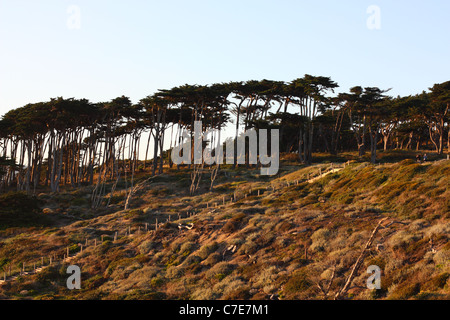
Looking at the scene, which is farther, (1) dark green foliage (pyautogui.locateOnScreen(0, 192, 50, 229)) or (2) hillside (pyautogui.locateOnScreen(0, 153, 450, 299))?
(1) dark green foliage (pyautogui.locateOnScreen(0, 192, 50, 229))

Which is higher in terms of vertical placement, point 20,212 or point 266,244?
point 266,244

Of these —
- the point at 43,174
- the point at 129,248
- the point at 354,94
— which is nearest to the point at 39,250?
the point at 129,248

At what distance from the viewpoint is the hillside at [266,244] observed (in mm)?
21984

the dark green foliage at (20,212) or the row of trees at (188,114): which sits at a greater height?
the row of trees at (188,114)

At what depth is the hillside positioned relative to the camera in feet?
72.1

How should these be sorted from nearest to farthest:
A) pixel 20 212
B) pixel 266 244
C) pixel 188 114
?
pixel 266 244, pixel 20 212, pixel 188 114

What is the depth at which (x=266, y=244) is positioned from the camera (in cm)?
2966

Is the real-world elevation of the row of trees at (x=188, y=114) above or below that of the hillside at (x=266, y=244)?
above

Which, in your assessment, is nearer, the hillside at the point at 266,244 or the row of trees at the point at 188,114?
the hillside at the point at 266,244

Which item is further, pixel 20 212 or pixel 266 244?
pixel 20 212

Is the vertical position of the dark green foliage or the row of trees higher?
the row of trees

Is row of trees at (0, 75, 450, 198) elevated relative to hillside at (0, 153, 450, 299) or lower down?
elevated

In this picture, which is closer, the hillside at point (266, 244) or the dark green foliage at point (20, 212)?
the hillside at point (266, 244)
